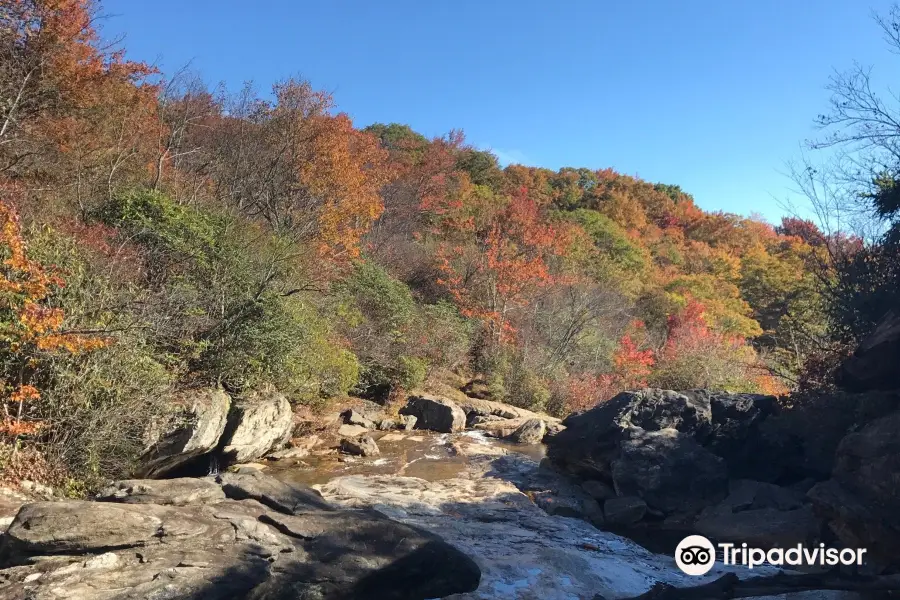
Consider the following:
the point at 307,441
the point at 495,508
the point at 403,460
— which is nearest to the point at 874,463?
the point at 495,508

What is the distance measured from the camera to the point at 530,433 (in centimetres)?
1328

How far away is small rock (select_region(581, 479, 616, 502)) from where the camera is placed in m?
9.25

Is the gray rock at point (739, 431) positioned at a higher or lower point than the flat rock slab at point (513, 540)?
higher

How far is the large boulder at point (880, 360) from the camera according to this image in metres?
6.33

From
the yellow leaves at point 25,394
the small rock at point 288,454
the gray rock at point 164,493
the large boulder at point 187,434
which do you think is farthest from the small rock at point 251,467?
the gray rock at point 164,493

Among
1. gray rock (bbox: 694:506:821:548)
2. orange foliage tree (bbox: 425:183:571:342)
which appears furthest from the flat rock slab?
orange foliage tree (bbox: 425:183:571:342)

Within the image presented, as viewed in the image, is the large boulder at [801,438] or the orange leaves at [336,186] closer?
the large boulder at [801,438]

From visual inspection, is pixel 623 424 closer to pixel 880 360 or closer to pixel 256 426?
pixel 880 360

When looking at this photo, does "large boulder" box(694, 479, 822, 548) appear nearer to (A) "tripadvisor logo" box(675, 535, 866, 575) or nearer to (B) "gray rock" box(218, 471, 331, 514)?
(A) "tripadvisor logo" box(675, 535, 866, 575)

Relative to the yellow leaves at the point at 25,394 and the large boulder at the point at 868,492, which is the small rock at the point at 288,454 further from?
the large boulder at the point at 868,492

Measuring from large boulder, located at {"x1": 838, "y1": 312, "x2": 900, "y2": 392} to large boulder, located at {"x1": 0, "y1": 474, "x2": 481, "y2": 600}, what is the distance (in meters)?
5.04

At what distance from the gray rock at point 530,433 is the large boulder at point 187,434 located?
22.2 feet

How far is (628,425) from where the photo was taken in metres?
9.73

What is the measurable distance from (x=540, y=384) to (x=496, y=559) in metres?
11.7
